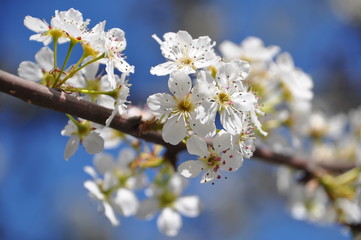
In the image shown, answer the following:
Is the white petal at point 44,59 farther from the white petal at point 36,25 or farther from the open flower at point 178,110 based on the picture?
the open flower at point 178,110

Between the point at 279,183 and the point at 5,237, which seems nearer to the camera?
the point at 279,183

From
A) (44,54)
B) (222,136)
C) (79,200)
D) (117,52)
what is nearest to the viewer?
(222,136)

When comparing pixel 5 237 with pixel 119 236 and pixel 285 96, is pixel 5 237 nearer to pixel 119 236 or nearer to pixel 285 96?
pixel 119 236

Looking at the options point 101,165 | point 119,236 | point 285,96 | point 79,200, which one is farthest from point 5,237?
point 285,96

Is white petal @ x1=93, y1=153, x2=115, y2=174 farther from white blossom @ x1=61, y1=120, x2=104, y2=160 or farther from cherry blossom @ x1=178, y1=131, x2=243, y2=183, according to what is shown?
cherry blossom @ x1=178, y1=131, x2=243, y2=183

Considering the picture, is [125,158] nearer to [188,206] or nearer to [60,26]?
[188,206]

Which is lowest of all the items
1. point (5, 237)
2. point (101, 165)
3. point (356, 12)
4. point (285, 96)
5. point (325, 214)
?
point (5, 237)

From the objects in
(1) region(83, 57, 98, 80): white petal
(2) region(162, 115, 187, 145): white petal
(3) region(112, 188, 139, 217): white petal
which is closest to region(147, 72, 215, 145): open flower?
(2) region(162, 115, 187, 145): white petal

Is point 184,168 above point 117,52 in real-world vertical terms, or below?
below
